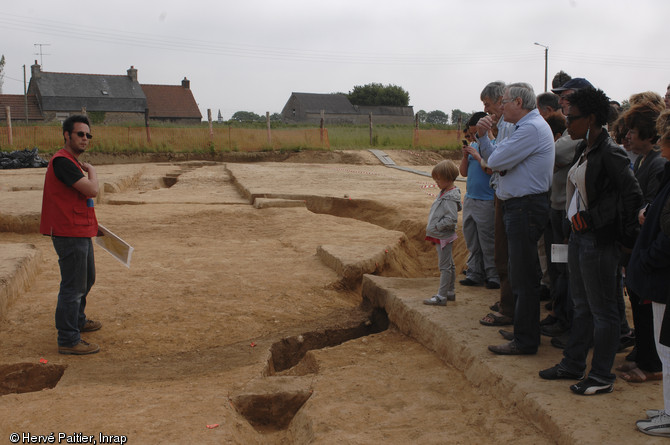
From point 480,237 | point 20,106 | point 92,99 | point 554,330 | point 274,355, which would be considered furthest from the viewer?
point 92,99

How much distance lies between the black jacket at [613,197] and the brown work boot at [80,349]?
352cm

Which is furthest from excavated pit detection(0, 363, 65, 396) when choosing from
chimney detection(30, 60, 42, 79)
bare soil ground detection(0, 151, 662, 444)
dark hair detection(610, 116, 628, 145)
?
chimney detection(30, 60, 42, 79)

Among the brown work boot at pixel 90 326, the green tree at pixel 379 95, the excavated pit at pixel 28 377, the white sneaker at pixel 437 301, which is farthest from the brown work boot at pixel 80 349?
the green tree at pixel 379 95

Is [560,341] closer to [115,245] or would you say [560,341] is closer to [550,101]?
[550,101]

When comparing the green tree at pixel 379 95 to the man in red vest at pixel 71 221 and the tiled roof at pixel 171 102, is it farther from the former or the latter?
the man in red vest at pixel 71 221

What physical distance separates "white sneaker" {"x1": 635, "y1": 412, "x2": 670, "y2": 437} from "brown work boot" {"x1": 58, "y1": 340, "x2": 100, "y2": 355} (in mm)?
3591

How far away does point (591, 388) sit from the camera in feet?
9.53

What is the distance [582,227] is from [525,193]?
0.53 m

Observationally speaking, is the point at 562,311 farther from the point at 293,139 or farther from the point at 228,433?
the point at 293,139

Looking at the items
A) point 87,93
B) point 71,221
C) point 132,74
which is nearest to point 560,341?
point 71,221

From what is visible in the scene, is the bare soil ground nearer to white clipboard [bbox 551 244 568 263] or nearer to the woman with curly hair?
the woman with curly hair

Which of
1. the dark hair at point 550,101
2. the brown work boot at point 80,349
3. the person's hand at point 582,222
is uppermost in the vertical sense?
the dark hair at point 550,101

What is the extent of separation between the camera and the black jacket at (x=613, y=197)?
2893 millimetres

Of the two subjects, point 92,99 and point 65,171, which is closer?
point 65,171
